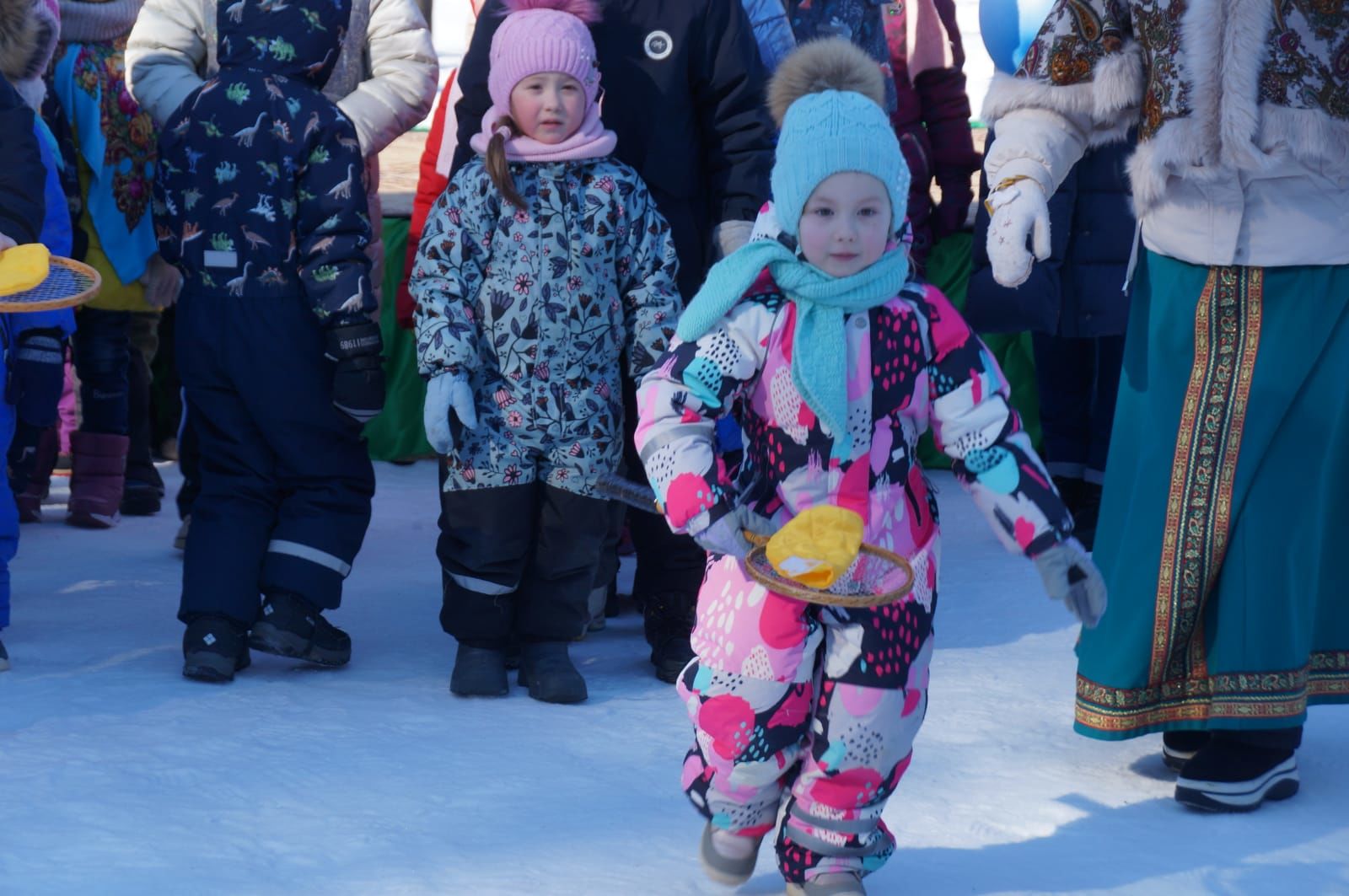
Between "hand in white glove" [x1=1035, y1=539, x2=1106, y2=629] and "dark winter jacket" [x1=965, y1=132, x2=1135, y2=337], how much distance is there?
3029 mm

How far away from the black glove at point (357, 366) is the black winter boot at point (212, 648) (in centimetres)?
59

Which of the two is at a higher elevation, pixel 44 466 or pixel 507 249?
pixel 507 249

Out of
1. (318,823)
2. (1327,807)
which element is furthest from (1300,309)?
(318,823)

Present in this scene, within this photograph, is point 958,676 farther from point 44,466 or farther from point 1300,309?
point 44,466

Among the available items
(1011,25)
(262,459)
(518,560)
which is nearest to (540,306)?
(518,560)

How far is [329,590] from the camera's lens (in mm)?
4430

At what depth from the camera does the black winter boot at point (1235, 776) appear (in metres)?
3.54

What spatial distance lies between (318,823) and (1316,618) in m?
2.04

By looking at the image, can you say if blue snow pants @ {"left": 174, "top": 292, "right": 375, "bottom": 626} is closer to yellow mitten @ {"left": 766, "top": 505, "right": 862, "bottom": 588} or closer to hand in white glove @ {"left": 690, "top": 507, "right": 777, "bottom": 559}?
hand in white glove @ {"left": 690, "top": 507, "right": 777, "bottom": 559}

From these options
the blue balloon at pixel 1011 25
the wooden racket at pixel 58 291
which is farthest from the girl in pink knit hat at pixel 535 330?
the blue balloon at pixel 1011 25

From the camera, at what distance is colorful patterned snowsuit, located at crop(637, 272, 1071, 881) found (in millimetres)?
2930

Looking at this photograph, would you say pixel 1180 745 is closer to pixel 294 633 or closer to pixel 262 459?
pixel 294 633

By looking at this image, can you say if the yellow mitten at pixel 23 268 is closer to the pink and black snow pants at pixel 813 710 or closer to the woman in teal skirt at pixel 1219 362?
the pink and black snow pants at pixel 813 710

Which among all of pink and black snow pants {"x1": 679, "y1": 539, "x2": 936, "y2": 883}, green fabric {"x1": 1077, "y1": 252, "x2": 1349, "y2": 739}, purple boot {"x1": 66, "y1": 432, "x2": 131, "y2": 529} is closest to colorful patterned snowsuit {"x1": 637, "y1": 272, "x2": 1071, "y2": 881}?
pink and black snow pants {"x1": 679, "y1": 539, "x2": 936, "y2": 883}
